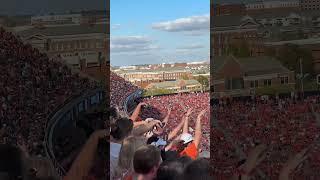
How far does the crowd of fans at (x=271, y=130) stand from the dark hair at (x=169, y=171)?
8.8 inches

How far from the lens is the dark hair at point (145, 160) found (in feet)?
9.06

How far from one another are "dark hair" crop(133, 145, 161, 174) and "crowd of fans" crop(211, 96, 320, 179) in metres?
0.33

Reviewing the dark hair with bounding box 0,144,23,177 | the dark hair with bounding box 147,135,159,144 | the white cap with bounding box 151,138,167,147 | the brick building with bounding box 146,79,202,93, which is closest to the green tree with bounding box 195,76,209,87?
the brick building with bounding box 146,79,202,93

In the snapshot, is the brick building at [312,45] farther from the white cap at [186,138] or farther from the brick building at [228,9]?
the white cap at [186,138]

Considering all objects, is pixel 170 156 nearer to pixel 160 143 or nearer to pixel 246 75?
pixel 160 143

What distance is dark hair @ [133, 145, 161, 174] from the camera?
2.76 m

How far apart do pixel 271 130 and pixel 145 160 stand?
2.41ft

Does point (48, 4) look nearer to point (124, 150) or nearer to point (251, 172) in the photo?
point (124, 150)

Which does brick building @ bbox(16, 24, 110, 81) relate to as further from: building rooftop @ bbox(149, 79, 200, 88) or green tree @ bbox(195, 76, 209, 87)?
building rooftop @ bbox(149, 79, 200, 88)

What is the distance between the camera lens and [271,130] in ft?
9.50

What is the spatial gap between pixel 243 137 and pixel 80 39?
1.06 meters

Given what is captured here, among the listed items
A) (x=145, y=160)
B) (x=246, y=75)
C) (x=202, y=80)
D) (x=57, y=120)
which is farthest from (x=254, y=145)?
(x=202, y=80)

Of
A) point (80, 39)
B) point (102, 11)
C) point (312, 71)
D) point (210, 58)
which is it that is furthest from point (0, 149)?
point (312, 71)

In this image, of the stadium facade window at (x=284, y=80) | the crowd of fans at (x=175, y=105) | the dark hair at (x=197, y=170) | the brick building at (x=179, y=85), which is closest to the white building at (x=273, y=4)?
the stadium facade window at (x=284, y=80)
